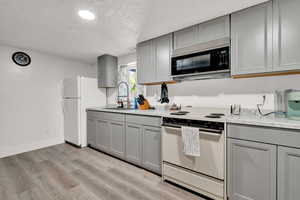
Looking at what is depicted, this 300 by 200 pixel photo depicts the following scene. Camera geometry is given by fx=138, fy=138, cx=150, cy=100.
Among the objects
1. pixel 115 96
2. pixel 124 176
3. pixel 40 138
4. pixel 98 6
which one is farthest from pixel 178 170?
pixel 40 138

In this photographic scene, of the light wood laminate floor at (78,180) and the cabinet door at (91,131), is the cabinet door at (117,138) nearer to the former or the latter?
the light wood laminate floor at (78,180)

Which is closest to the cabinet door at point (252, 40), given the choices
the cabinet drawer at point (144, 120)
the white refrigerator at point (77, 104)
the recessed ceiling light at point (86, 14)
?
the cabinet drawer at point (144, 120)

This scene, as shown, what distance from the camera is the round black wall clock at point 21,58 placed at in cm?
297

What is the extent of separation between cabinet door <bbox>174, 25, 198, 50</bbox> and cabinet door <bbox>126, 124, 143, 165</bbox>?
4.87ft

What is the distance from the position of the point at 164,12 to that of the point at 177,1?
0.25m

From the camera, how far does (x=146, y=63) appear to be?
266 centimetres

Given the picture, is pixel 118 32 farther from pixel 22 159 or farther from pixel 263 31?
pixel 22 159

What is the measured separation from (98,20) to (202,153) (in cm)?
223

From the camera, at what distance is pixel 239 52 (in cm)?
174

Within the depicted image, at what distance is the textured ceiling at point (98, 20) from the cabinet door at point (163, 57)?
13cm

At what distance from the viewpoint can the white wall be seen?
2873mm

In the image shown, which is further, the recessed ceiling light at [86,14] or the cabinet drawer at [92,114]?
the cabinet drawer at [92,114]

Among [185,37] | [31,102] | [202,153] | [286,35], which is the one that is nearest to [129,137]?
[202,153]

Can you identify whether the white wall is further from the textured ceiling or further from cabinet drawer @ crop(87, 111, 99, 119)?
cabinet drawer @ crop(87, 111, 99, 119)
